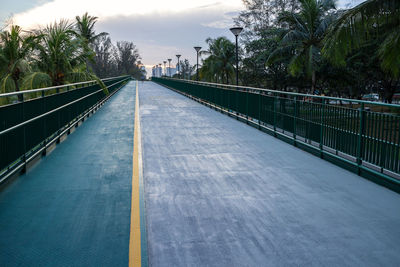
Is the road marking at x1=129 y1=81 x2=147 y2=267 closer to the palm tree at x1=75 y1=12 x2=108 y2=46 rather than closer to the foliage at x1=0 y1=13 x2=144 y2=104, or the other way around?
Result: the foliage at x1=0 y1=13 x2=144 y2=104

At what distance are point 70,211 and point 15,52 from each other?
14609 mm

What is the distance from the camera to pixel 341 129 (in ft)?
25.2

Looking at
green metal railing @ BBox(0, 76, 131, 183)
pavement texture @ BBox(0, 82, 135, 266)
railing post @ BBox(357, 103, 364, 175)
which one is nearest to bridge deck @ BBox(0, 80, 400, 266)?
pavement texture @ BBox(0, 82, 135, 266)

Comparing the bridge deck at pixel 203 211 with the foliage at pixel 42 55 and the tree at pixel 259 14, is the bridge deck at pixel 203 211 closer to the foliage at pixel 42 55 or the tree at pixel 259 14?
the foliage at pixel 42 55

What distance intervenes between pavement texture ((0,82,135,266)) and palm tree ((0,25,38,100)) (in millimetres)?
9418

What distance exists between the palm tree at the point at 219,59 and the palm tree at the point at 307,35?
19.2 meters

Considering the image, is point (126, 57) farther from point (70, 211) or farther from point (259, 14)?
point (70, 211)

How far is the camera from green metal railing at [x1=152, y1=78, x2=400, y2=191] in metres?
6.28

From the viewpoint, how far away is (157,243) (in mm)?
4297

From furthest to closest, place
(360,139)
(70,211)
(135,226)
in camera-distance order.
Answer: (360,139), (70,211), (135,226)

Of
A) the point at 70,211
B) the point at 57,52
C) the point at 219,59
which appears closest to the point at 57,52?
the point at 57,52

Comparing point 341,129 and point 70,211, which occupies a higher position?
point 341,129

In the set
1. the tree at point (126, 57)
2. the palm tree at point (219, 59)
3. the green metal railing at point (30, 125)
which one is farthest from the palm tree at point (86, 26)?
the tree at point (126, 57)

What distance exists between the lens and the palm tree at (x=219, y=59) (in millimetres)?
53219
